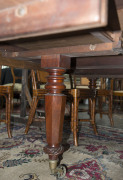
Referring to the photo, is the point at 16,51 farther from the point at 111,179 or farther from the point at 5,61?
the point at 111,179

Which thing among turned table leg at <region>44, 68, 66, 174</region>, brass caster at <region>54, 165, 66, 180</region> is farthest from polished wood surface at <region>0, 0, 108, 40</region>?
brass caster at <region>54, 165, 66, 180</region>

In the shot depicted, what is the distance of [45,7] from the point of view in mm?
346

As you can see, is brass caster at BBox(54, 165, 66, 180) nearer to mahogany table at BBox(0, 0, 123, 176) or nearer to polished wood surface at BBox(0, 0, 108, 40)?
mahogany table at BBox(0, 0, 123, 176)

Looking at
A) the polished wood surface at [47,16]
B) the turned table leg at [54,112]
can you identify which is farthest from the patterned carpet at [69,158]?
the polished wood surface at [47,16]

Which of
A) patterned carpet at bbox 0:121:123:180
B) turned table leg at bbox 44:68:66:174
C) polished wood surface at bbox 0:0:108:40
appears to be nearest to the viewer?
polished wood surface at bbox 0:0:108:40

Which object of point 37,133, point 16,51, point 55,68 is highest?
point 16,51

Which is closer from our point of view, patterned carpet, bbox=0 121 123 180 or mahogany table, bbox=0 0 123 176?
mahogany table, bbox=0 0 123 176

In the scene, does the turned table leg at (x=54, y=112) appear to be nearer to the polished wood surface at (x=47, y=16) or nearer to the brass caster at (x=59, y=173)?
the brass caster at (x=59, y=173)

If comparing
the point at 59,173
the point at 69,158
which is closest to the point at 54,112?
the point at 59,173

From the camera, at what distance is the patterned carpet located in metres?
0.95

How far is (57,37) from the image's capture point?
0.69m

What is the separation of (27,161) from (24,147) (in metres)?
0.29

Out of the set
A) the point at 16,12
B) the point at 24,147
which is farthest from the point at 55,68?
the point at 24,147

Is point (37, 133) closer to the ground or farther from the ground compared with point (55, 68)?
closer to the ground
